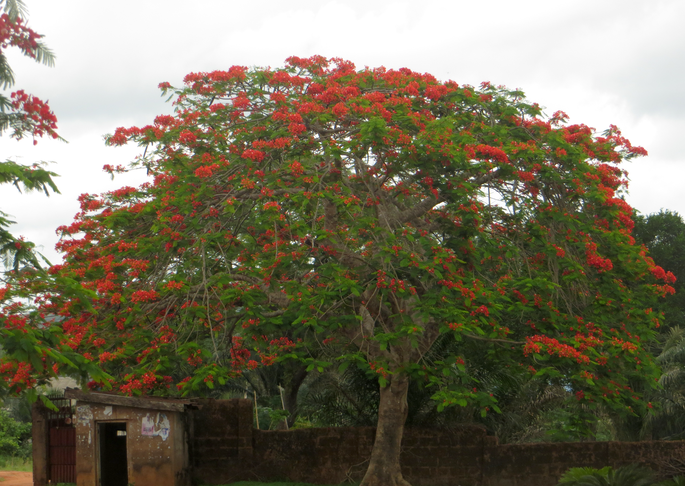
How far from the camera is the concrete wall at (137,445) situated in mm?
12016

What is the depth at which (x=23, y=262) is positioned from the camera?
7.07 metres

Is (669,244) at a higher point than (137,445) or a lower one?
higher

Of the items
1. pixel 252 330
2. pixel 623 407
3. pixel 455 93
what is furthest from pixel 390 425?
pixel 455 93

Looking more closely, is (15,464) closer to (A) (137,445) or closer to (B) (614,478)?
(A) (137,445)

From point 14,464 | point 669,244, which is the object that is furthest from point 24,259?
point 669,244

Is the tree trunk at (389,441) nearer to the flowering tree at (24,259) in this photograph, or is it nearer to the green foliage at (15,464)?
the flowering tree at (24,259)

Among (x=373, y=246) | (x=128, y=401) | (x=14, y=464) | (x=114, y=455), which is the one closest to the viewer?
(x=373, y=246)

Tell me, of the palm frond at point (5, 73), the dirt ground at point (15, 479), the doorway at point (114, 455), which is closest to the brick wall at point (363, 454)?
the doorway at point (114, 455)

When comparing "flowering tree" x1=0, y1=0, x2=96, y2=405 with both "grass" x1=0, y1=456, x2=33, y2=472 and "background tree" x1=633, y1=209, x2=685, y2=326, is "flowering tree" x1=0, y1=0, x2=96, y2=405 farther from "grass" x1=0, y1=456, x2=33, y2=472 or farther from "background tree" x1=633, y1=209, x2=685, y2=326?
"background tree" x1=633, y1=209, x2=685, y2=326

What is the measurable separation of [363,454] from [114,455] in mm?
5693

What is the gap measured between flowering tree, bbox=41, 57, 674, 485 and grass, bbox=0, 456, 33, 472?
10115 millimetres

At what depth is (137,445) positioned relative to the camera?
12.1m

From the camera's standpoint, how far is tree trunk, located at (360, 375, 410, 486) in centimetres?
1190

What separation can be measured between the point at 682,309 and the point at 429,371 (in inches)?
608
